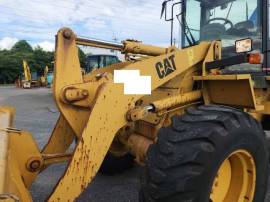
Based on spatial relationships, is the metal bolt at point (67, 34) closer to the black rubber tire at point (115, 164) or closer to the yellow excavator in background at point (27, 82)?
the black rubber tire at point (115, 164)

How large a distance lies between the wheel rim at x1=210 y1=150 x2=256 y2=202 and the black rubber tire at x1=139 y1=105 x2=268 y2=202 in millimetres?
287

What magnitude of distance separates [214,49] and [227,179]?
1380 mm

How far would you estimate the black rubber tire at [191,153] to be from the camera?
9.11ft

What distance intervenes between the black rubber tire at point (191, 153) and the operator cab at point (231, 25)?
4.04 ft

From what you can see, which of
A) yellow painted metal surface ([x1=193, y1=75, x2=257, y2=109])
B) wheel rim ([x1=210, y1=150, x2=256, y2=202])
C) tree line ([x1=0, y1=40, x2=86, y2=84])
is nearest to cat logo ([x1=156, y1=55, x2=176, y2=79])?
yellow painted metal surface ([x1=193, y1=75, x2=257, y2=109])

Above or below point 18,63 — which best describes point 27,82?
below

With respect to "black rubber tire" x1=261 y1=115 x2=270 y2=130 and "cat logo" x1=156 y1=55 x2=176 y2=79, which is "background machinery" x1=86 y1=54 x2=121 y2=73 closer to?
"black rubber tire" x1=261 y1=115 x2=270 y2=130

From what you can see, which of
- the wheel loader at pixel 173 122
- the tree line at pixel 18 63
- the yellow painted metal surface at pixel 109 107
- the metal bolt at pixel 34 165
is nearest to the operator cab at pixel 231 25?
the wheel loader at pixel 173 122

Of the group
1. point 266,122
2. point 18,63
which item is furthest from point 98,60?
point 18,63

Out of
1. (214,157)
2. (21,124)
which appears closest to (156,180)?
(214,157)

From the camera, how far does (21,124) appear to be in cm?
1033

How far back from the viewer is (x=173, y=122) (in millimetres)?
3010

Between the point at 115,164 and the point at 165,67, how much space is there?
6.64 feet

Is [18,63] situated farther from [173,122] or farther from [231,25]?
[173,122]
